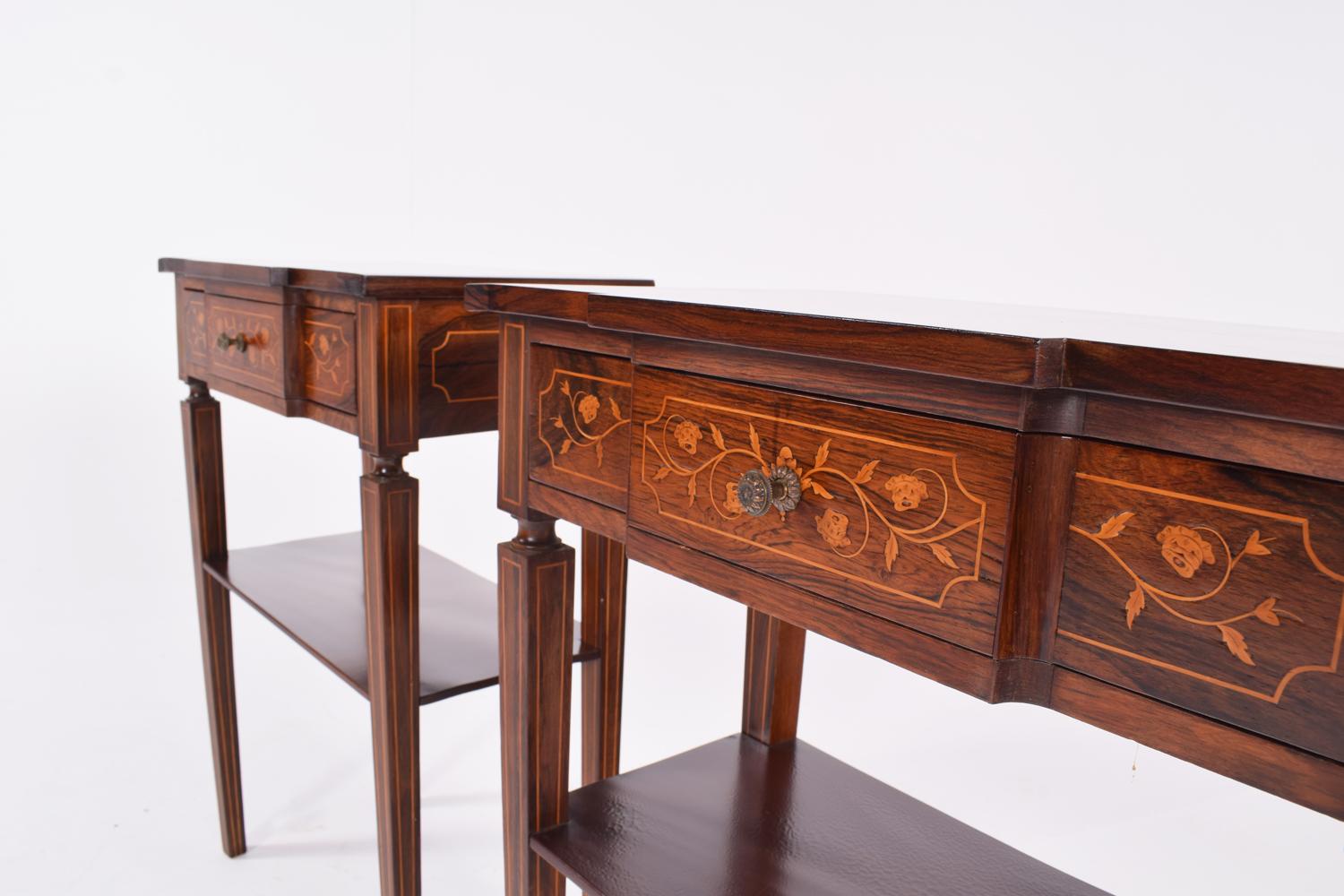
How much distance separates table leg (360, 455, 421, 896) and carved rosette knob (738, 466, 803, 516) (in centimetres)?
81

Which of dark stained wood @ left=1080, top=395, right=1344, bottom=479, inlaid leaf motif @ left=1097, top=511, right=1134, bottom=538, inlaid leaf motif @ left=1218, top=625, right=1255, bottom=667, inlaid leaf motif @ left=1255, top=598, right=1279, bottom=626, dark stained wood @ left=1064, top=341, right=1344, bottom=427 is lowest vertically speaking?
inlaid leaf motif @ left=1218, top=625, right=1255, bottom=667

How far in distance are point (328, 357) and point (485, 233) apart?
1.72 meters

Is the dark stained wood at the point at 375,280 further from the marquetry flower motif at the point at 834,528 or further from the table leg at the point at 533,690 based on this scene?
the marquetry flower motif at the point at 834,528

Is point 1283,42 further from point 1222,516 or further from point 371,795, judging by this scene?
point 371,795

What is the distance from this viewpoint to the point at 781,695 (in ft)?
5.41

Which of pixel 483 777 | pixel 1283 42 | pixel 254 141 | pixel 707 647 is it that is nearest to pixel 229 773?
pixel 483 777

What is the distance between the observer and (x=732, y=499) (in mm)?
970

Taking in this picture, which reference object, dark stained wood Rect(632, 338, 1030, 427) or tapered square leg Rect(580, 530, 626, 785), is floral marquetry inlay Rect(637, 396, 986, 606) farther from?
tapered square leg Rect(580, 530, 626, 785)

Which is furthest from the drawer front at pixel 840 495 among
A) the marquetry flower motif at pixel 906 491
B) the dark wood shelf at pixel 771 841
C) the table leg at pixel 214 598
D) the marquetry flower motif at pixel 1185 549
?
the table leg at pixel 214 598

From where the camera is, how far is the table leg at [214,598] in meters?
2.13

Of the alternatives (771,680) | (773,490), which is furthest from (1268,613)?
(771,680)

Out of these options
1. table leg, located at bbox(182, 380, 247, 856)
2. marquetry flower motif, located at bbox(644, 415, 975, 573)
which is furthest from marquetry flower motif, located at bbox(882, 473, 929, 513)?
table leg, located at bbox(182, 380, 247, 856)

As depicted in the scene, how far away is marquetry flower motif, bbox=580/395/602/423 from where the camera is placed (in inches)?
44.5

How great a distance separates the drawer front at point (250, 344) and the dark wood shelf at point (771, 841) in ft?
2.70
